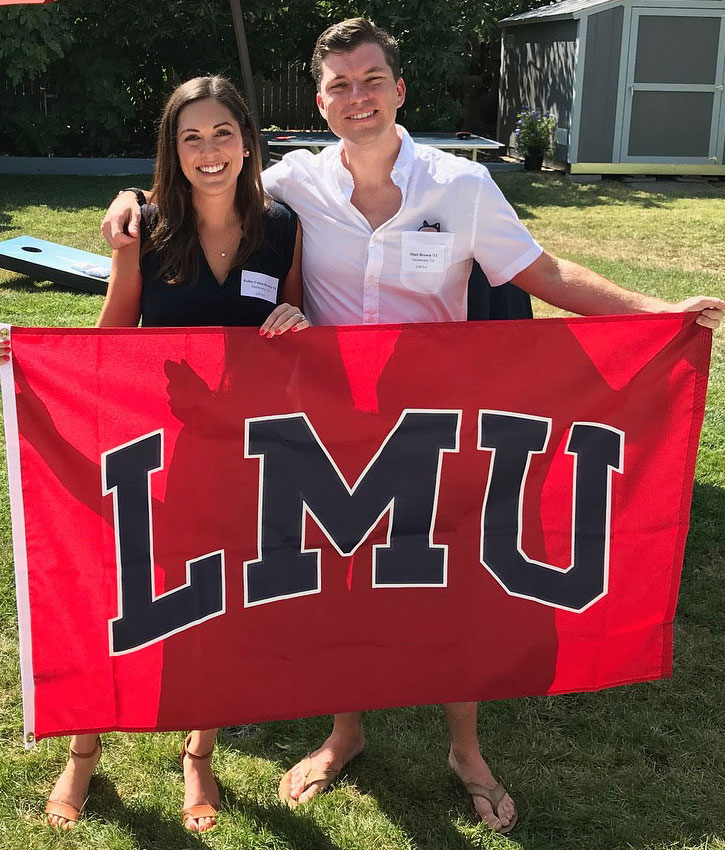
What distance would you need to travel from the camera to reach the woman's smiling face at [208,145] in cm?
266

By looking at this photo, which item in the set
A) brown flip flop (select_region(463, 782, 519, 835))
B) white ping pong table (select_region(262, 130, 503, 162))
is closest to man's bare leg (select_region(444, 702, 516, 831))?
brown flip flop (select_region(463, 782, 519, 835))

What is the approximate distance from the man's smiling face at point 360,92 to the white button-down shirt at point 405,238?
109 mm

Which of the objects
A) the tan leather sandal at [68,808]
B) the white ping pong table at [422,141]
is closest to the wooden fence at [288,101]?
the white ping pong table at [422,141]

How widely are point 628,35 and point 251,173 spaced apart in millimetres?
14243

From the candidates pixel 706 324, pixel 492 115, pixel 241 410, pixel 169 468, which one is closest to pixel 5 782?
pixel 169 468

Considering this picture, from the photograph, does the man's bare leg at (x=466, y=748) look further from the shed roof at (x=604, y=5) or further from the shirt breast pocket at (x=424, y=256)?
the shed roof at (x=604, y=5)

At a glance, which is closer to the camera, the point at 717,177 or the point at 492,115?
the point at 717,177

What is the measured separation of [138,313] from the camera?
2.76m

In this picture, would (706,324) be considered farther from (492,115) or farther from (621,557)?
(492,115)

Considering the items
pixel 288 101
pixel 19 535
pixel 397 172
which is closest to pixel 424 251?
pixel 397 172

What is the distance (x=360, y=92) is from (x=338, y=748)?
197 centimetres

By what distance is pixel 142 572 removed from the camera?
265 centimetres

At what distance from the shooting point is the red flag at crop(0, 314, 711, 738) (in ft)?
8.52

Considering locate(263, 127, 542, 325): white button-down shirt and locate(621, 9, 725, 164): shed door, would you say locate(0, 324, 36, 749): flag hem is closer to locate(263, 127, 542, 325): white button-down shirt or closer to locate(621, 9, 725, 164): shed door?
locate(263, 127, 542, 325): white button-down shirt
